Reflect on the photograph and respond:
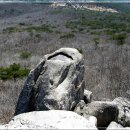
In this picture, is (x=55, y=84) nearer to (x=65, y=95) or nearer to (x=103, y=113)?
(x=65, y=95)

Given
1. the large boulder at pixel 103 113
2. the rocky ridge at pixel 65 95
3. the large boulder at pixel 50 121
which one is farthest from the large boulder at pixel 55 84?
the large boulder at pixel 50 121

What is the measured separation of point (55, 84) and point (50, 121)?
1.87 meters

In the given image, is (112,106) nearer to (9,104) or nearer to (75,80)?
(75,80)

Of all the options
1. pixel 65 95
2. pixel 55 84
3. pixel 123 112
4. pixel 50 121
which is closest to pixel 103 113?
pixel 123 112

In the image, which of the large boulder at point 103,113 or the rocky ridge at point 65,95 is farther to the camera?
the large boulder at point 103,113

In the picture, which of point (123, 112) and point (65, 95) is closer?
point (65, 95)

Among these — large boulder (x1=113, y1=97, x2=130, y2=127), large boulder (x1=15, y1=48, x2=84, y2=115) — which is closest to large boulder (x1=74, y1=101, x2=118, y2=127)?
large boulder (x1=113, y1=97, x2=130, y2=127)

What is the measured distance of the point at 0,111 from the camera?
36.2ft

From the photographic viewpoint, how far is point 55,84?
8648 mm

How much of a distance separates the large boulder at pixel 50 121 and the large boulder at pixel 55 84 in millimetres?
1000

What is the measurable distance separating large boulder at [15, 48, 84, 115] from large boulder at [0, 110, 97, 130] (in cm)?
100

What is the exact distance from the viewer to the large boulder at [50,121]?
6.68 metres

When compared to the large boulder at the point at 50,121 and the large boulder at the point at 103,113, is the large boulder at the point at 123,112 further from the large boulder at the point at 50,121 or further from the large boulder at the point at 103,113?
the large boulder at the point at 50,121

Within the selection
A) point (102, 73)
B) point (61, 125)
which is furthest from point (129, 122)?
point (102, 73)
